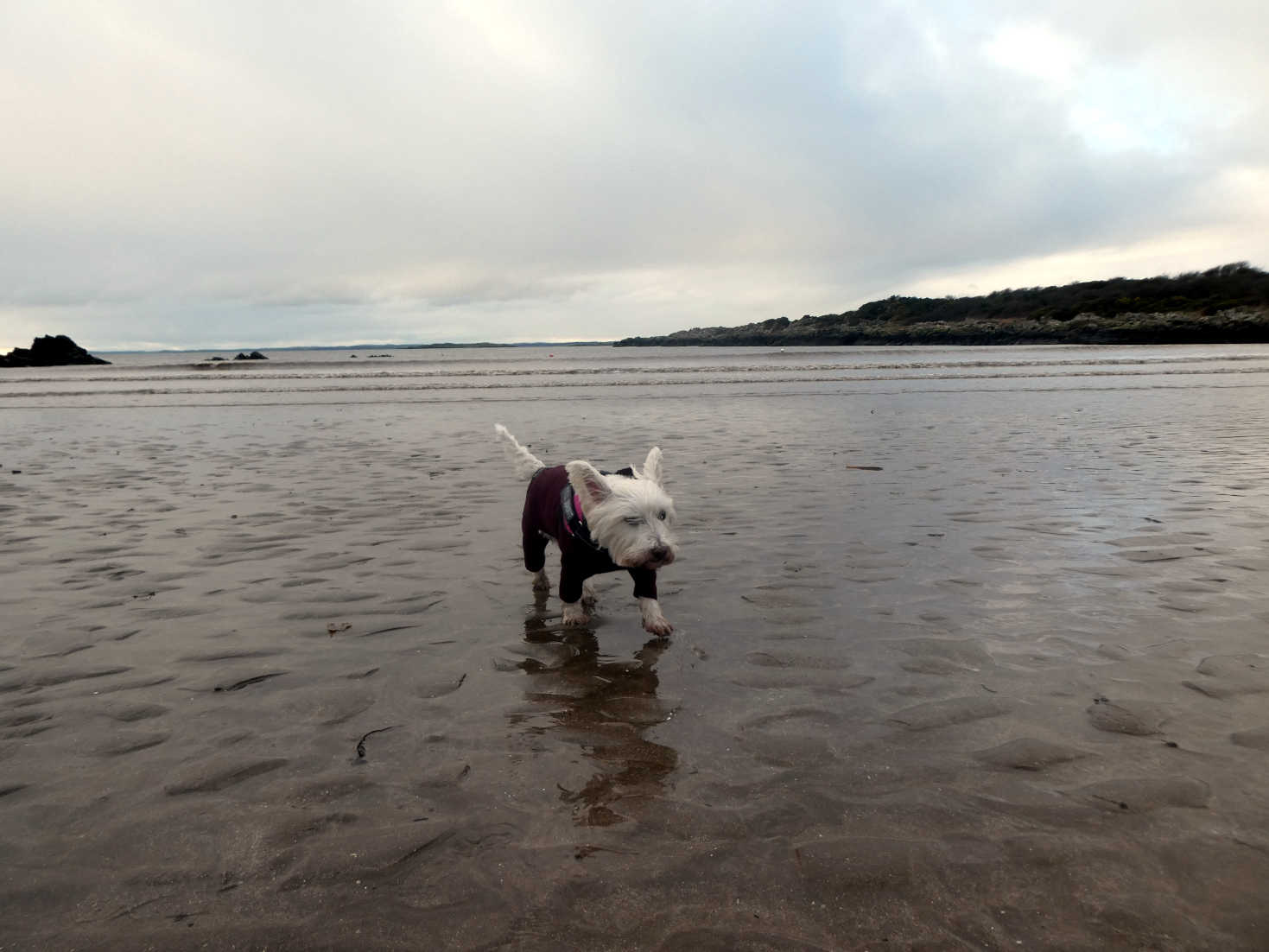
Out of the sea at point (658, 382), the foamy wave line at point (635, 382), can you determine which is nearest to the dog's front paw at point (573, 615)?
the sea at point (658, 382)

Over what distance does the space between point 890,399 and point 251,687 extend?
21014mm

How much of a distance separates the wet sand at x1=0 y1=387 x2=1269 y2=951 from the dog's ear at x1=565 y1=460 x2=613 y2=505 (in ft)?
3.25

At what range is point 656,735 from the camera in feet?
12.0

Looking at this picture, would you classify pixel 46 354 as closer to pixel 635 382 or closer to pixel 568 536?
pixel 635 382

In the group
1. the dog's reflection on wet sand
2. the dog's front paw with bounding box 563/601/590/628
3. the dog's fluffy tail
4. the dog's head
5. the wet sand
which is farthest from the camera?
the dog's fluffy tail

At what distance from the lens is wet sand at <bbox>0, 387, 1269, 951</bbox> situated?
2461 mm

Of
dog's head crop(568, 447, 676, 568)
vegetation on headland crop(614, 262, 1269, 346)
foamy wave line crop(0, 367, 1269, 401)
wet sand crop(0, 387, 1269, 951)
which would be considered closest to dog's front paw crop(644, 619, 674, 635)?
wet sand crop(0, 387, 1269, 951)

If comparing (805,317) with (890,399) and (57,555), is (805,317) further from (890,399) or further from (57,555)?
(57,555)

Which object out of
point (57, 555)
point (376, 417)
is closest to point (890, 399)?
point (376, 417)

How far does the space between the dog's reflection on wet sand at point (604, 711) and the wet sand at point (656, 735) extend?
0.02 meters

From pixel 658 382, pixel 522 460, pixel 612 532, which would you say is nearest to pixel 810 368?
pixel 658 382

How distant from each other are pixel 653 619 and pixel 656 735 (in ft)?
4.57

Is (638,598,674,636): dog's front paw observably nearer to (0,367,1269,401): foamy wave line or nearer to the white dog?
the white dog

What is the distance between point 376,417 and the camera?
19.9 metres
